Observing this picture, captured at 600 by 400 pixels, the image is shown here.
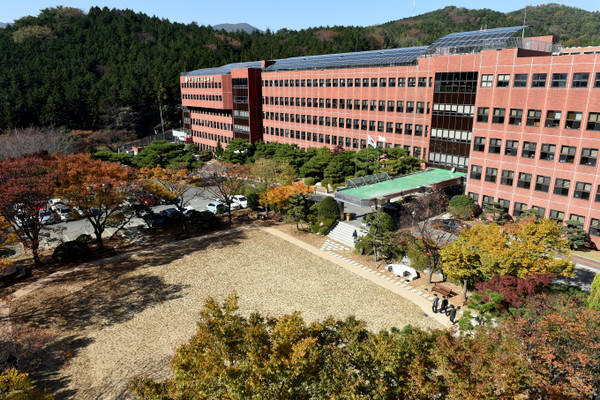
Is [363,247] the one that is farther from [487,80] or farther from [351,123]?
[351,123]

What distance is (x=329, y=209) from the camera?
43.7 metres

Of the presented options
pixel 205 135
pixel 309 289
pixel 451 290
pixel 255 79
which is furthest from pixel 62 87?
pixel 451 290

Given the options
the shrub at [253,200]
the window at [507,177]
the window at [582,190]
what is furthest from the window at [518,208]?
the shrub at [253,200]

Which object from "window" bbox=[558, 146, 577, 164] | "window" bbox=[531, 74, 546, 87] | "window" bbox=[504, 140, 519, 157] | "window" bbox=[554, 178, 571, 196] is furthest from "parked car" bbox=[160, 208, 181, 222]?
"window" bbox=[558, 146, 577, 164]

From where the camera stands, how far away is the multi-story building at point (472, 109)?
35.6m

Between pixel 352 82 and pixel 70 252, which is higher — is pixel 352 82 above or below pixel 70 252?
above

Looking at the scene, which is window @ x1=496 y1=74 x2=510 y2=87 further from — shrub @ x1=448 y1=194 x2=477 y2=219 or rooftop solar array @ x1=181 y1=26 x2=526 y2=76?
shrub @ x1=448 y1=194 x2=477 y2=219

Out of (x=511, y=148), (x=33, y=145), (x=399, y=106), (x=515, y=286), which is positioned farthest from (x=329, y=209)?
(x=33, y=145)

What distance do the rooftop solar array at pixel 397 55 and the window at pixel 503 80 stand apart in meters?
8.74

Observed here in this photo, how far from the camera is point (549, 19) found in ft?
525

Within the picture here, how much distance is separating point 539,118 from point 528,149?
10.4ft

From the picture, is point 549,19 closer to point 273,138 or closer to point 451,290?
point 273,138

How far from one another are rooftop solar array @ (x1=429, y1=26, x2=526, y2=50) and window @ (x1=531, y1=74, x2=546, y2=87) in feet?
34.7

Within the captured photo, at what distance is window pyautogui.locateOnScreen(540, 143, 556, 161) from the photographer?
1461 inches
